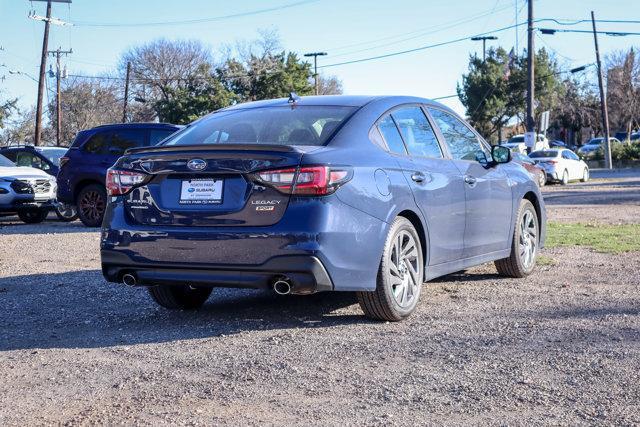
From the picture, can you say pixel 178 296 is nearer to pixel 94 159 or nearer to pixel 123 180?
pixel 123 180

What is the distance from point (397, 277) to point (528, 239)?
2714mm

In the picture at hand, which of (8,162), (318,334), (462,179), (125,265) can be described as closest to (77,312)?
(125,265)

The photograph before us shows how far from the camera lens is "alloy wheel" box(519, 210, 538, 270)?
823 centimetres

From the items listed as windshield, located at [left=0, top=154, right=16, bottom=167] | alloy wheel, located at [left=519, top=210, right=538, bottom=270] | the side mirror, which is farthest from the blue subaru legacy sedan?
windshield, located at [left=0, top=154, right=16, bottom=167]

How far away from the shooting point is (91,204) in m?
15.8

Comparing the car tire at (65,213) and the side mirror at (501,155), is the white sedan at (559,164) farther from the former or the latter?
the side mirror at (501,155)

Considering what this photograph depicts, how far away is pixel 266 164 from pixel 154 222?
3.06ft

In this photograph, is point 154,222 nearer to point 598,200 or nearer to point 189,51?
point 598,200

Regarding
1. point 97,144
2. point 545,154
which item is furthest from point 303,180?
point 545,154

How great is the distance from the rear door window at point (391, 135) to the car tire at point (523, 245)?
2036 millimetres

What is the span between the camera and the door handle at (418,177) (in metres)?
6.34

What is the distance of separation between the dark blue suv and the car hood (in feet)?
6.72

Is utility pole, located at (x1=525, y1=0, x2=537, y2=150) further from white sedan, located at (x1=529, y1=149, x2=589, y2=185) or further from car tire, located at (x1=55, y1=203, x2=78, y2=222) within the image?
car tire, located at (x1=55, y1=203, x2=78, y2=222)

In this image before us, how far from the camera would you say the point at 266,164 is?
5.53 m
